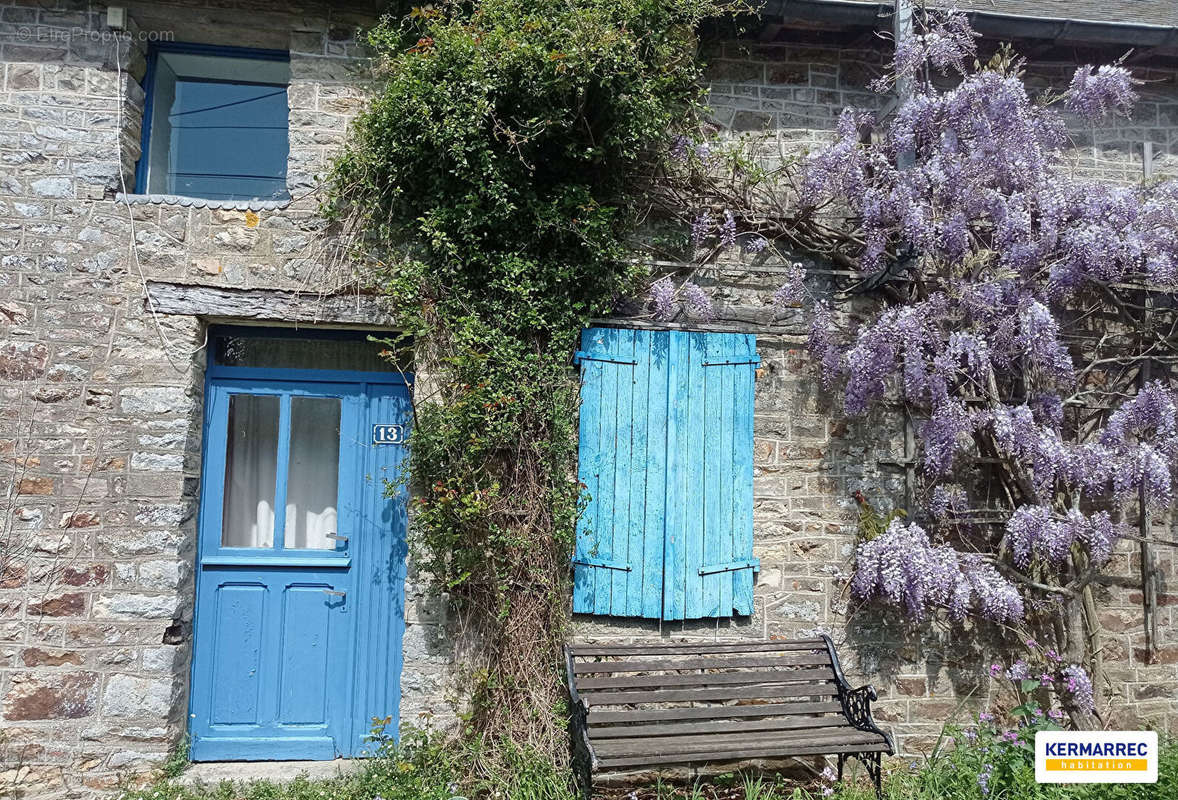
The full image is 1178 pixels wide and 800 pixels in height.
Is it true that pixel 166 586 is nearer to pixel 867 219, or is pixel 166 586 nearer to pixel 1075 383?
pixel 867 219

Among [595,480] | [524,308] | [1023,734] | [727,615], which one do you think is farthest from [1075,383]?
[524,308]

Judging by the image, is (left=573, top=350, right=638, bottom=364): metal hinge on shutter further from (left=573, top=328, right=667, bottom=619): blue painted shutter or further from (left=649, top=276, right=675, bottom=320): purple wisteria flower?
(left=649, top=276, right=675, bottom=320): purple wisteria flower

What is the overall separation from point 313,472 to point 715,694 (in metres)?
2.49

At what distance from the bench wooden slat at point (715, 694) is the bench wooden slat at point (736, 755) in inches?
12.6

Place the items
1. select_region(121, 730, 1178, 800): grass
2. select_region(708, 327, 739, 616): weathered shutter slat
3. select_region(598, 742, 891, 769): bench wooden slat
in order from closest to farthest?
select_region(598, 742, 891, 769): bench wooden slat
select_region(121, 730, 1178, 800): grass
select_region(708, 327, 739, 616): weathered shutter slat

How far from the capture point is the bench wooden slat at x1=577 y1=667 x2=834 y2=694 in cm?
364

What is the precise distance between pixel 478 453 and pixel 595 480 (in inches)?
25.3

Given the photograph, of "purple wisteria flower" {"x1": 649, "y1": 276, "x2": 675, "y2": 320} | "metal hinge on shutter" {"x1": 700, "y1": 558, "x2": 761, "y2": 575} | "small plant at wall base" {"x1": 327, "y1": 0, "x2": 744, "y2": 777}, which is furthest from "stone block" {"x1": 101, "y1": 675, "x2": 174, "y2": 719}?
"purple wisteria flower" {"x1": 649, "y1": 276, "x2": 675, "y2": 320}

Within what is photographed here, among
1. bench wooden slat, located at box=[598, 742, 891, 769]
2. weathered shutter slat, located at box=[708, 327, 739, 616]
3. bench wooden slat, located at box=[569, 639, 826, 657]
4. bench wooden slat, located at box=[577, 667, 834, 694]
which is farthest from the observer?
weathered shutter slat, located at box=[708, 327, 739, 616]

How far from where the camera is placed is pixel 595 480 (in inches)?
158

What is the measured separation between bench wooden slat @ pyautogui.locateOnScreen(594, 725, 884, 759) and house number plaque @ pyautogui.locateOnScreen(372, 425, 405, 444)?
190cm

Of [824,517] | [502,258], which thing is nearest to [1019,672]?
[824,517]

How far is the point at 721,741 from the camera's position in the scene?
344cm

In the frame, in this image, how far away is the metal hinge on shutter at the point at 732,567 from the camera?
13.2 ft
